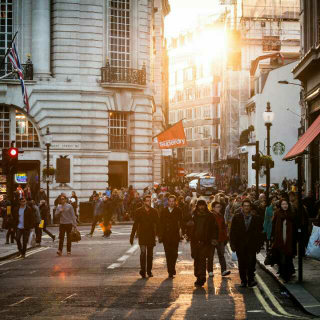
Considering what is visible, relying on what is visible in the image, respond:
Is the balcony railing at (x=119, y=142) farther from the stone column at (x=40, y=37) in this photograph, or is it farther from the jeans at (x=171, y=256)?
the jeans at (x=171, y=256)

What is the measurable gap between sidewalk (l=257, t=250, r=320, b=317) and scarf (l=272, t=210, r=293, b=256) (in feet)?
2.20

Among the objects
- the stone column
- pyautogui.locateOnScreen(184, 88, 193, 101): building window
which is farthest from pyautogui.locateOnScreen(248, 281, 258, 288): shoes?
pyautogui.locateOnScreen(184, 88, 193, 101): building window

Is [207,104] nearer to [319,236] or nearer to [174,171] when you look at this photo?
[174,171]

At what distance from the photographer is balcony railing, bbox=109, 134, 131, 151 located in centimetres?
4769

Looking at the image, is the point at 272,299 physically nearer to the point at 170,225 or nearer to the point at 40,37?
the point at 170,225

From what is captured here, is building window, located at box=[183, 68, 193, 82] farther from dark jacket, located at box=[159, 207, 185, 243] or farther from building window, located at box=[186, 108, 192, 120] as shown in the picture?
dark jacket, located at box=[159, 207, 185, 243]

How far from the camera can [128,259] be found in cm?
2231

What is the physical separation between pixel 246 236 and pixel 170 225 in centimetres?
279

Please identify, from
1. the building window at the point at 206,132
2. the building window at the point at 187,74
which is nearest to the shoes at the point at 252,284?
the building window at the point at 206,132

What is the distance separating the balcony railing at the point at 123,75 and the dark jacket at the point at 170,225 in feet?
92.8

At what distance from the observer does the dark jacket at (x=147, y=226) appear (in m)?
18.0

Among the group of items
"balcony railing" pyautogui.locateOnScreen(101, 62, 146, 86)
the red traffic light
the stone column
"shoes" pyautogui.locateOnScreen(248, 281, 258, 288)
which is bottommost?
"shoes" pyautogui.locateOnScreen(248, 281, 258, 288)

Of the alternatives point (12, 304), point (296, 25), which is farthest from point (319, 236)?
point (296, 25)

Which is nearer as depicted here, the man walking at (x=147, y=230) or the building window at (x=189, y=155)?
the man walking at (x=147, y=230)
